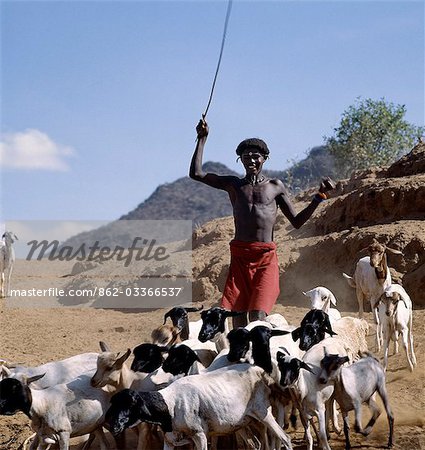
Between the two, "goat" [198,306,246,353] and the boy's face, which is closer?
"goat" [198,306,246,353]

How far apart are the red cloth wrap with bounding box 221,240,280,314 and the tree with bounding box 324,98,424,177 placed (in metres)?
24.4

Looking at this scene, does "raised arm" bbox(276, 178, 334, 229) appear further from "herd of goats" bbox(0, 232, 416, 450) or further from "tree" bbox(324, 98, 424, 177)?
"tree" bbox(324, 98, 424, 177)

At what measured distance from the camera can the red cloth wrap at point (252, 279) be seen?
803 centimetres

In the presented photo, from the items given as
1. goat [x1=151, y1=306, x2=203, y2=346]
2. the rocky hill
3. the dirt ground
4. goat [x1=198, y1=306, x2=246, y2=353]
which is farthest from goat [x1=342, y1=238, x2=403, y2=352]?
goat [x1=198, y1=306, x2=246, y2=353]

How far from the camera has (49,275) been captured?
25688 millimetres

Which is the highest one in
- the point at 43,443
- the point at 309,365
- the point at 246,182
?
the point at 246,182

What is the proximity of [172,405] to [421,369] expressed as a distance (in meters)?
5.30

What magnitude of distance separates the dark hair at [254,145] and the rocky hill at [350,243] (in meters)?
6.93

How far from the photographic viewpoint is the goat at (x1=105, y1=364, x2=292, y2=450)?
607 centimetres

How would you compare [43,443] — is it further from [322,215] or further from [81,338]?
[322,215]

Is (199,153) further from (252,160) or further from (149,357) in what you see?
(149,357)

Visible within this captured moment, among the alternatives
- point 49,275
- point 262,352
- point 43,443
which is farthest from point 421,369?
point 49,275

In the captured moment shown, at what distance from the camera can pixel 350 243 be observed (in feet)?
52.0

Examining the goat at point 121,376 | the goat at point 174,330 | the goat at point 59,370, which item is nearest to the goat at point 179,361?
the goat at point 121,376
